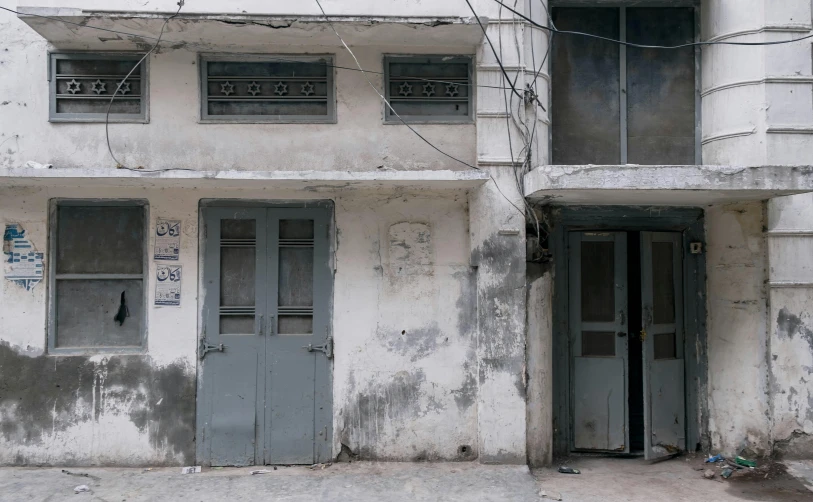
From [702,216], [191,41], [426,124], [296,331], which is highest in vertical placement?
[191,41]

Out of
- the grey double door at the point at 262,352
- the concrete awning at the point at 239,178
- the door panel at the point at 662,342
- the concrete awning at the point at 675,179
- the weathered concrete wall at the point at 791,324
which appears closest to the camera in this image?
the concrete awning at the point at 675,179

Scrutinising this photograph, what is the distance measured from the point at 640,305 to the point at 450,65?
321 cm

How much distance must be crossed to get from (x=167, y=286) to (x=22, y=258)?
1.38 m

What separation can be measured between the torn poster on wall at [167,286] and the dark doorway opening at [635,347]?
455 cm

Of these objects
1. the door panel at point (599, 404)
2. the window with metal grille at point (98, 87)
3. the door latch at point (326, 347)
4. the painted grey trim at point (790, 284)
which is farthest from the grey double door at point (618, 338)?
the window with metal grille at point (98, 87)

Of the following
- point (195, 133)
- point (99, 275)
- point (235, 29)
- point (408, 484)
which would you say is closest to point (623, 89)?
point (235, 29)

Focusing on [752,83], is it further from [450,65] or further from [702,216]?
[450,65]

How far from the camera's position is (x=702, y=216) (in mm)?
6031

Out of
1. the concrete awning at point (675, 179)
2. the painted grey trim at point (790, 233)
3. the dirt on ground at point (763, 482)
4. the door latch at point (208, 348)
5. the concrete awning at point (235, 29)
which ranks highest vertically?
the concrete awning at point (235, 29)

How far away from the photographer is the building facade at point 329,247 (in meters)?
5.55

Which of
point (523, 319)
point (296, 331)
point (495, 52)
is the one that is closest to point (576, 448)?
point (523, 319)

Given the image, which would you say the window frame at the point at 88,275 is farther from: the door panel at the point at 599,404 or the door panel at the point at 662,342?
the door panel at the point at 662,342

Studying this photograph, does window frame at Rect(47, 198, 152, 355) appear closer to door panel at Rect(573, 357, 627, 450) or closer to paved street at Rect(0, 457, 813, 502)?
paved street at Rect(0, 457, 813, 502)

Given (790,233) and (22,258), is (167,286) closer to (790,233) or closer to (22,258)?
(22,258)
